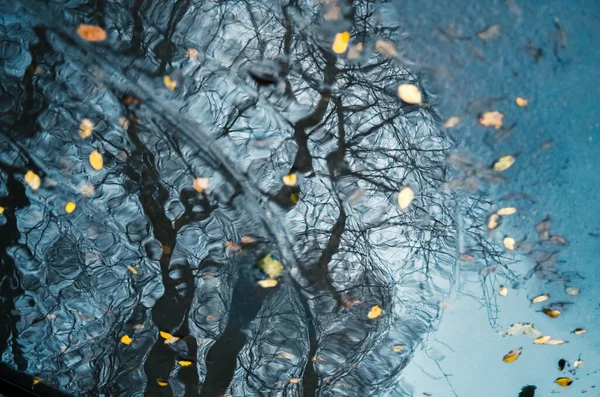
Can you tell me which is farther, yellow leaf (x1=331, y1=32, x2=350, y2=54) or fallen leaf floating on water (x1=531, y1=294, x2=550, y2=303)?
fallen leaf floating on water (x1=531, y1=294, x2=550, y2=303)

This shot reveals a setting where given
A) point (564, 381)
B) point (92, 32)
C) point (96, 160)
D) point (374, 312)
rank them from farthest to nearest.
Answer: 1. point (564, 381)
2. point (374, 312)
3. point (96, 160)
4. point (92, 32)

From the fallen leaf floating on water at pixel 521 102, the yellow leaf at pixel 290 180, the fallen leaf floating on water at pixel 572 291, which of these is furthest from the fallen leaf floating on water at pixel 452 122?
the fallen leaf floating on water at pixel 572 291

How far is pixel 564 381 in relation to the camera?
3.15 m

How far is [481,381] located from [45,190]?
3230 millimetres

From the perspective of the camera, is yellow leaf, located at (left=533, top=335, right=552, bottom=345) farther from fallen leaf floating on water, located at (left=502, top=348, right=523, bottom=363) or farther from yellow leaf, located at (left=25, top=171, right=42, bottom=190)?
yellow leaf, located at (left=25, top=171, right=42, bottom=190)

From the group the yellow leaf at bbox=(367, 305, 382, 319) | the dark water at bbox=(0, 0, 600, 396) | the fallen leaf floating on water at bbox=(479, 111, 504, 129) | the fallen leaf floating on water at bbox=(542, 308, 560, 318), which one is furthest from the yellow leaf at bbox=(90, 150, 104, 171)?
the fallen leaf floating on water at bbox=(542, 308, 560, 318)

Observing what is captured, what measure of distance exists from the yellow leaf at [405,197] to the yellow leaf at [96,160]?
185 cm

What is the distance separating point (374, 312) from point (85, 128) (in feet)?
7.11

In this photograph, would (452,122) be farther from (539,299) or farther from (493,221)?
(539,299)

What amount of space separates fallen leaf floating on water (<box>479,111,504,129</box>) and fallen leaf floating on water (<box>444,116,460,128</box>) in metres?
0.14

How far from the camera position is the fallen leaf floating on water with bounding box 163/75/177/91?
Result: 2.54m

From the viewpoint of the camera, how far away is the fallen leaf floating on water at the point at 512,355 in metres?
2.97

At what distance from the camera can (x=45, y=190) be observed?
2695 mm

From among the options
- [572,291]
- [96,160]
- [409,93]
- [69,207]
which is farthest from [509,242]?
[69,207]
